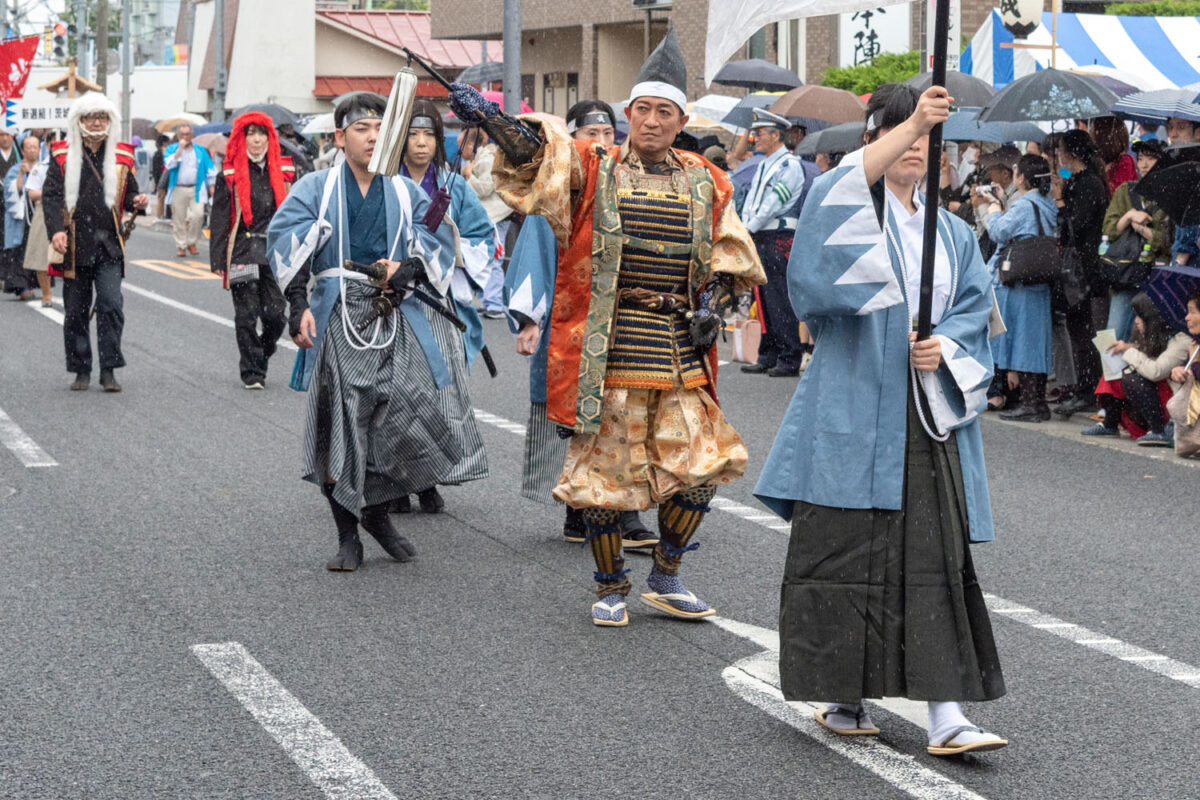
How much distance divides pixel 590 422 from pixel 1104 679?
181 cm

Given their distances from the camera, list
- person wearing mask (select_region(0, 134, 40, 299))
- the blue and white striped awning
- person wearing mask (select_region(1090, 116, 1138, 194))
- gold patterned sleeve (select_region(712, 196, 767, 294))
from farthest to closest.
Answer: person wearing mask (select_region(0, 134, 40, 299)), the blue and white striped awning, person wearing mask (select_region(1090, 116, 1138, 194)), gold patterned sleeve (select_region(712, 196, 767, 294))

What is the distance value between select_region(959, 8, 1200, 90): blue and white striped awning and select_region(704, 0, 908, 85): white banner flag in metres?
11.2

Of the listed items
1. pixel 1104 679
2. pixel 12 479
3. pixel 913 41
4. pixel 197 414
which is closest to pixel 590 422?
pixel 1104 679

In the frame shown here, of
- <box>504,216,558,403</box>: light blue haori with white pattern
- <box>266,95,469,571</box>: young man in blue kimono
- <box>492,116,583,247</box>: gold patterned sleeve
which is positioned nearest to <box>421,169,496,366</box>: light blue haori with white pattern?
<box>266,95,469,571</box>: young man in blue kimono

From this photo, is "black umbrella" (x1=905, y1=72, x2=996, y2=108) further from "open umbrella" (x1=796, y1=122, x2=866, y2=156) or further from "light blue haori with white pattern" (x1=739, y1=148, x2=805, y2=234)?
"light blue haori with white pattern" (x1=739, y1=148, x2=805, y2=234)

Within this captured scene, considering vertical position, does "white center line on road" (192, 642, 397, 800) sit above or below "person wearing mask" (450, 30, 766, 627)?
below

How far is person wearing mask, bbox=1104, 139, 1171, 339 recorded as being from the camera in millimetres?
9812

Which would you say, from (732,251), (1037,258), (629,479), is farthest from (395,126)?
(1037,258)

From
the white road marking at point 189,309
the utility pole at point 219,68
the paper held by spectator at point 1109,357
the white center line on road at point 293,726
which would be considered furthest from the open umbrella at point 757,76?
the utility pole at point 219,68

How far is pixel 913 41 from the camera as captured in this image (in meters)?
23.4

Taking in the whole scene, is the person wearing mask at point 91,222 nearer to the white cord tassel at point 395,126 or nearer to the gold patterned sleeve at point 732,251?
the white cord tassel at point 395,126

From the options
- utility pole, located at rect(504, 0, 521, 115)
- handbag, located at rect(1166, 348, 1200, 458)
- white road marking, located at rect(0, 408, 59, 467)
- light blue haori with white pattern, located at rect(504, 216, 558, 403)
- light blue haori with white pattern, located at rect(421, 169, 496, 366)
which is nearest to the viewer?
light blue haori with white pattern, located at rect(504, 216, 558, 403)

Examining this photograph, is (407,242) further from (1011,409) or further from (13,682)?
(1011,409)

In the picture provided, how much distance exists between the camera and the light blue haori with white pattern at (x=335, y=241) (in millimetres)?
6445
